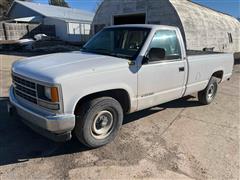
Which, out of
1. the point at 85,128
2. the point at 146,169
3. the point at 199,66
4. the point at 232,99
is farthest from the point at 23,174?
the point at 232,99

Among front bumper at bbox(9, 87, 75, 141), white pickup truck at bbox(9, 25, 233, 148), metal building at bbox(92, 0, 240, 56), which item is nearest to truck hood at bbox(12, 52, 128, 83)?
white pickup truck at bbox(9, 25, 233, 148)

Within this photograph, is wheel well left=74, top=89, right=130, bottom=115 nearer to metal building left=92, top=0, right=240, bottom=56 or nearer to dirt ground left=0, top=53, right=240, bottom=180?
dirt ground left=0, top=53, right=240, bottom=180

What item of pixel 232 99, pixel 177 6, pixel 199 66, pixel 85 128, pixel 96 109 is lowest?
pixel 232 99

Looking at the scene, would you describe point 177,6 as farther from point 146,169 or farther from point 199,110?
point 146,169

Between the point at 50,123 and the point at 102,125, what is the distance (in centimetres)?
102

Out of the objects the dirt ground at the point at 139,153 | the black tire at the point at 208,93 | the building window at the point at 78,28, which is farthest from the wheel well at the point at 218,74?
the building window at the point at 78,28

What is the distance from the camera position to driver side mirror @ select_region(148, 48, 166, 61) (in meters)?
4.17

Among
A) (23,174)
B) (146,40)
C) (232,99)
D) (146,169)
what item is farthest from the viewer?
(232,99)

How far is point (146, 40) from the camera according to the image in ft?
14.4

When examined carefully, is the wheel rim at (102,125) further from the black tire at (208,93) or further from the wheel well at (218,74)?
the wheel well at (218,74)

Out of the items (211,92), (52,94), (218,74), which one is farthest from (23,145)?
(218,74)

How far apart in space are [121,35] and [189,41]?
437 inches

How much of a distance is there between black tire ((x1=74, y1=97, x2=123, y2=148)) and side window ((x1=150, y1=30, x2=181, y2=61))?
1.50 metres

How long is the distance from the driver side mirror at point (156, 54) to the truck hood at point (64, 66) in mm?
533
